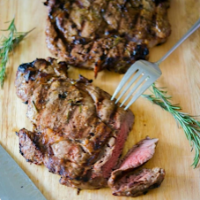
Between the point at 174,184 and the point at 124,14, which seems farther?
the point at 124,14

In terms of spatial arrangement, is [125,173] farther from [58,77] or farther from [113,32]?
[113,32]

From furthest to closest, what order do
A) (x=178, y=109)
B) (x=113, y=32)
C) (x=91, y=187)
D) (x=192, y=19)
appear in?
(x=192, y=19) → (x=113, y=32) → (x=178, y=109) → (x=91, y=187)

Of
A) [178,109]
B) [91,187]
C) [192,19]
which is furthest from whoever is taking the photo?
[192,19]

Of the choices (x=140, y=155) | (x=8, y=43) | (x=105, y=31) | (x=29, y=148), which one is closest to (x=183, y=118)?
(x=140, y=155)

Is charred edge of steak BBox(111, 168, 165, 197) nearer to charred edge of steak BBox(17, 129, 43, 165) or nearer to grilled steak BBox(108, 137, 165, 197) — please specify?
grilled steak BBox(108, 137, 165, 197)

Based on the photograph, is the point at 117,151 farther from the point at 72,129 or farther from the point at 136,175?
the point at 72,129

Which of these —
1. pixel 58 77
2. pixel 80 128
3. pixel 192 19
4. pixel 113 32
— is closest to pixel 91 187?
pixel 80 128
